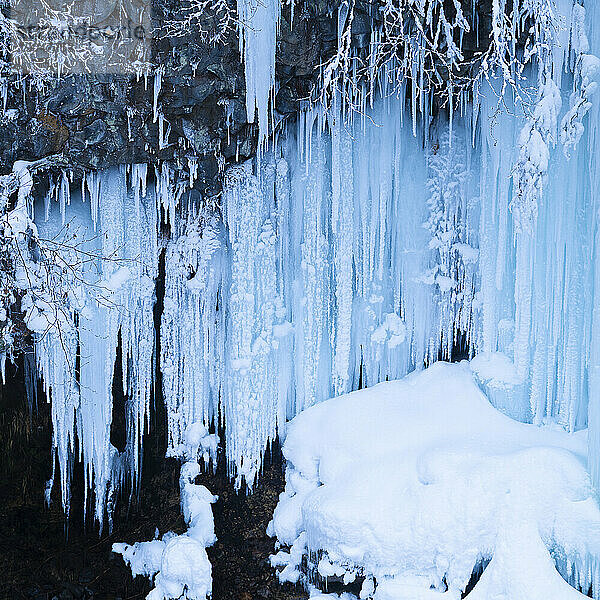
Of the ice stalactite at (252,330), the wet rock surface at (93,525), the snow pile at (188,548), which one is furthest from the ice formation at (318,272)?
the wet rock surface at (93,525)

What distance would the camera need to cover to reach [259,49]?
153 inches

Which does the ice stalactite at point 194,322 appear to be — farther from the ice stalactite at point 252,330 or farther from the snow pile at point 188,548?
the snow pile at point 188,548

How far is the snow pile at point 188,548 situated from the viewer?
4.78 meters

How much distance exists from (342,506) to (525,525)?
41.9 inches

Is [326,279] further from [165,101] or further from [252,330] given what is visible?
[165,101]

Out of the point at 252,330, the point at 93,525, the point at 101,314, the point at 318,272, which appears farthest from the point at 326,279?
the point at 93,525

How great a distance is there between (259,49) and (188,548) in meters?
3.27

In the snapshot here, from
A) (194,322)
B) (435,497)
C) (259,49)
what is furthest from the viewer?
(194,322)

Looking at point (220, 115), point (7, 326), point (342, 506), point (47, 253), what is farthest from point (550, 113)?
point (7, 326)

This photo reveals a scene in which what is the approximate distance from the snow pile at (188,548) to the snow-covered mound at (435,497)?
0.57m

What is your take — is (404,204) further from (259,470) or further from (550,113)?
(259,470)

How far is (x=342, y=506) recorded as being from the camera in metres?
4.24

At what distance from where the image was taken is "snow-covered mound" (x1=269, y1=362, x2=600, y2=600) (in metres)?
3.76

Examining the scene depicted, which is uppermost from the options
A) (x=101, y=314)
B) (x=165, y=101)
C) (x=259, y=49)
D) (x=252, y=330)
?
(x=259, y=49)
